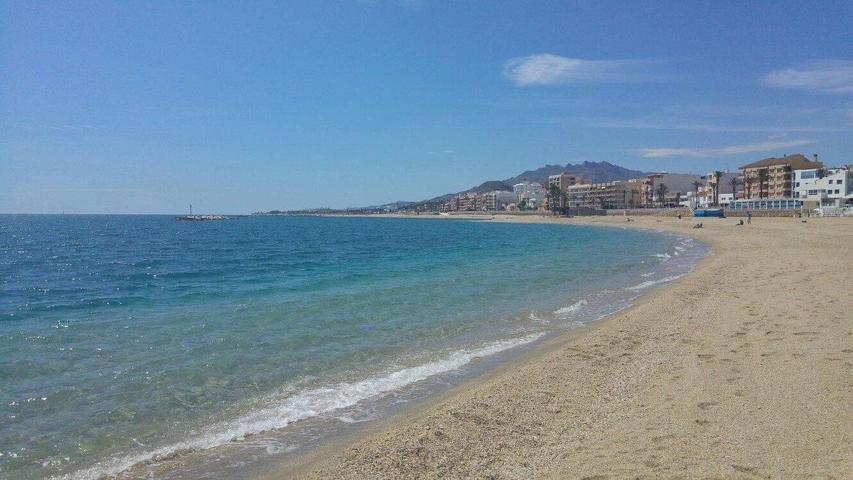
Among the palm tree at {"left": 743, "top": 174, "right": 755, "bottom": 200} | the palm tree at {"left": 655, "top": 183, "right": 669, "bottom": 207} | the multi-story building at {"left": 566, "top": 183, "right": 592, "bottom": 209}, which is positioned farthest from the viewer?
the multi-story building at {"left": 566, "top": 183, "right": 592, "bottom": 209}

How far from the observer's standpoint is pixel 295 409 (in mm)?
7902

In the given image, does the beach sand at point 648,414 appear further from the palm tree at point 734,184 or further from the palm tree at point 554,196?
the palm tree at point 554,196

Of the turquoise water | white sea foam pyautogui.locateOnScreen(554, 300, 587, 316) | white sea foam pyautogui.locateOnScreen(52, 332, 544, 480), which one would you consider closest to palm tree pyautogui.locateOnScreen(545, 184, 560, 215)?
the turquoise water

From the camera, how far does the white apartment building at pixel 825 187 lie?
79.7 m

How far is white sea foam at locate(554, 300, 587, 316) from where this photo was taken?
15461 mm

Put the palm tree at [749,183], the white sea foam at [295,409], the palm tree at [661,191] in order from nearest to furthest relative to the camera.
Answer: the white sea foam at [295,409], the palm tree at [749,183], the palm tree at [661,191]

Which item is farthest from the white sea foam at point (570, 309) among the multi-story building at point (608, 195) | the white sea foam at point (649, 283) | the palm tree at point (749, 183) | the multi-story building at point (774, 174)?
the multi-story building at point (608, 195)

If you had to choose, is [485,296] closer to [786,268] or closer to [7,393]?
[786,268]

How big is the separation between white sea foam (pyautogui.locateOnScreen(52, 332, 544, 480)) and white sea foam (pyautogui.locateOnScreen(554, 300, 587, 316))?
504 centimetres

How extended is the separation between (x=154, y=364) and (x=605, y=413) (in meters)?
8.97

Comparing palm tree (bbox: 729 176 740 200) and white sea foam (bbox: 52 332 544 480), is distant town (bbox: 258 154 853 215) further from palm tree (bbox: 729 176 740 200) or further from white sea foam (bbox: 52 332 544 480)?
white sea foam (bbox: 52 332 544 480)

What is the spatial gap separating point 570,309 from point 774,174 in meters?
115

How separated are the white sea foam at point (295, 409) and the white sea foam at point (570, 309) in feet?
16.5

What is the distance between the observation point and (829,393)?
6.43 meters
